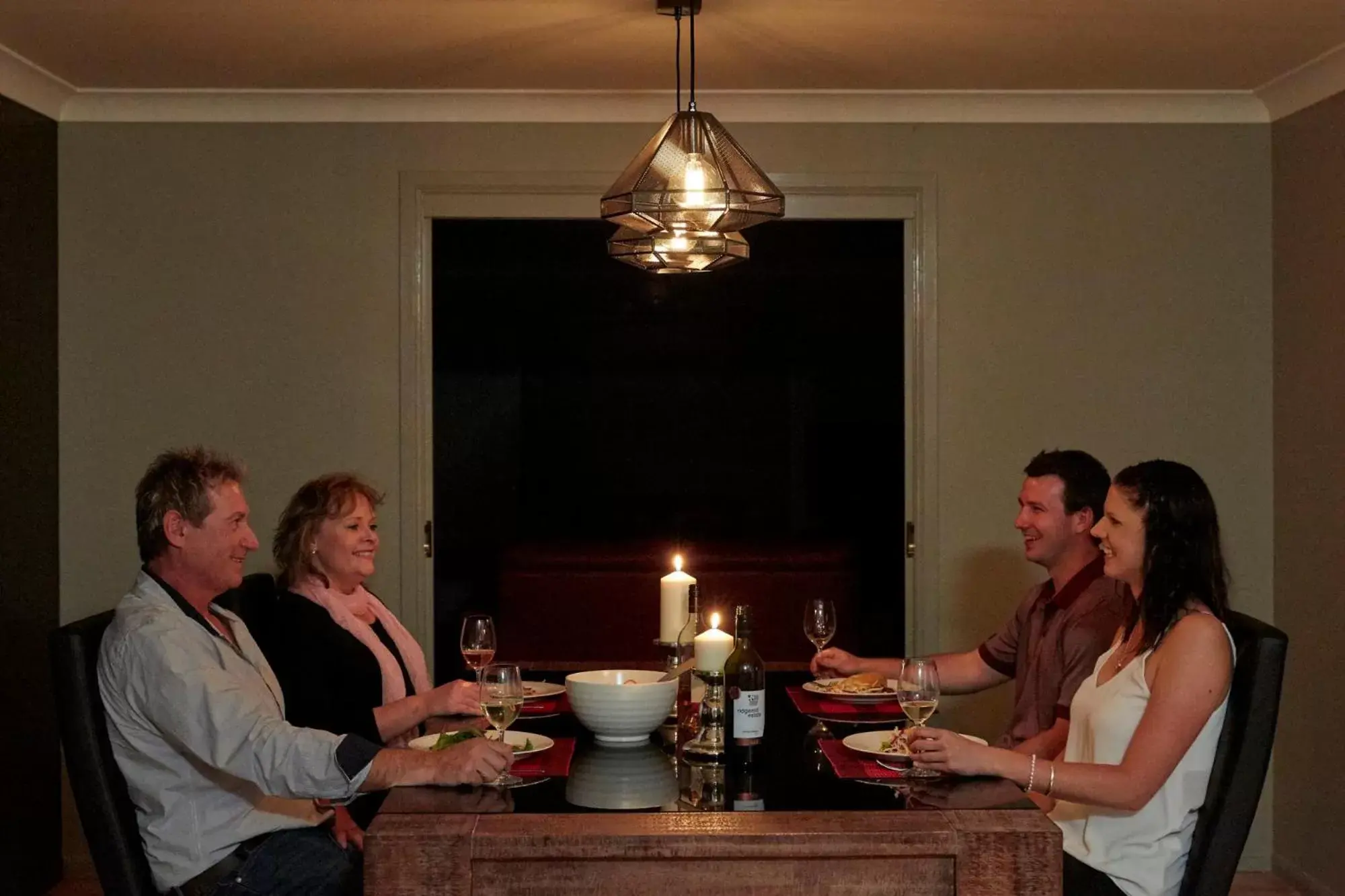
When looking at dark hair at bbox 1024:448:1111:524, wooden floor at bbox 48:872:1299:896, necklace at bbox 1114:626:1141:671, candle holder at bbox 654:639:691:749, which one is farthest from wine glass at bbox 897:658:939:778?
wooden floor at bbox 48:872:1299:896

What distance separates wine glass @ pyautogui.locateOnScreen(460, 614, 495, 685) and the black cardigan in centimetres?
30

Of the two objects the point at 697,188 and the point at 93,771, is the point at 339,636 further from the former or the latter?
the point at 697,188

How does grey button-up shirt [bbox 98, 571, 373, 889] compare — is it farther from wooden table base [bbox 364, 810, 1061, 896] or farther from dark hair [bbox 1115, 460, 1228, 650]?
dark hair [bbox 1115, 460, 1228, 650]

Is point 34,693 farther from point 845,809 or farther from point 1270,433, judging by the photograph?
point 1270,433

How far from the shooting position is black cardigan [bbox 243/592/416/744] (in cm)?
271

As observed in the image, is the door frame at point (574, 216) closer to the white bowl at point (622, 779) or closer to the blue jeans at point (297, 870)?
the blue jeans at point (297, 870)

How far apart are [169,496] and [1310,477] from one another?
3.07m

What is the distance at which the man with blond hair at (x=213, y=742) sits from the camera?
213 cm

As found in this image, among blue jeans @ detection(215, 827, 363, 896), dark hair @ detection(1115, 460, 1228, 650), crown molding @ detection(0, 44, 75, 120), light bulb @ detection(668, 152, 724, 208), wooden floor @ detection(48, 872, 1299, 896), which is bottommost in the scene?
wooden floor @ detection(48, 872, 1299, 896)

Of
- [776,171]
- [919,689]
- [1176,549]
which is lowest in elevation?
[919,689]

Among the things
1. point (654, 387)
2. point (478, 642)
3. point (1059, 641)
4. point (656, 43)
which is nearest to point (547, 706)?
point (478, 642)

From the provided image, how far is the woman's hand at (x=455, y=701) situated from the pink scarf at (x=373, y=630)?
0.20 metres

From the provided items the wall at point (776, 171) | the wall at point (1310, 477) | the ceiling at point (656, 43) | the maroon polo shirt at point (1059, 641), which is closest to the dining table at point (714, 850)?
the maroon polo shirt at point (1059, 641)

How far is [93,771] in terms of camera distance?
84.4 inches
